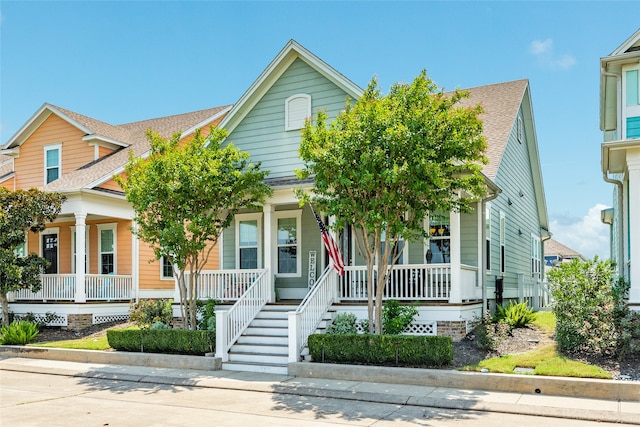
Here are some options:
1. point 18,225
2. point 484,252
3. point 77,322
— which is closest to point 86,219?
point 18,225

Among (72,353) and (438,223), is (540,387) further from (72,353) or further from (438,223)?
(72,353)

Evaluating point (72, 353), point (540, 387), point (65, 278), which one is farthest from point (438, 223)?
point (65, 278)

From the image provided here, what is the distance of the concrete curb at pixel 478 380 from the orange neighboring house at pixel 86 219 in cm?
1013

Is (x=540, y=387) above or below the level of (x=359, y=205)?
below

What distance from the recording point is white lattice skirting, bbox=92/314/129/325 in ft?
63.9

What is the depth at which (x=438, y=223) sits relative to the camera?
15.8 metres

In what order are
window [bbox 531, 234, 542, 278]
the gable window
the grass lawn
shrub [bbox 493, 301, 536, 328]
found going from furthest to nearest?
window [bbox 531, 234, 542, 278] < the gable window < the grass lawn < shrub [bbox 493, 301, 536, 328]

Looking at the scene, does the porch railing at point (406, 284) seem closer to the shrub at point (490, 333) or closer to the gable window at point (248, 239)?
the shrub at point (490, 333)

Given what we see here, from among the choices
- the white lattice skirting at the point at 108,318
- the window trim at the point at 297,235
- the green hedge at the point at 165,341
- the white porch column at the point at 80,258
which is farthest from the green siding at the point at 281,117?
the white lattice skirting at the point at 108,318

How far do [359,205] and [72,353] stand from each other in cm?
827

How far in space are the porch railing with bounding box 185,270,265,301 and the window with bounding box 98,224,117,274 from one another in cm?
686

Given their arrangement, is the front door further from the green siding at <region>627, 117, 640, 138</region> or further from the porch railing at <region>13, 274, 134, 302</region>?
the green siding at <region>627, 117, 640, 138</region>

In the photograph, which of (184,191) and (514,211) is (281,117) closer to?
(184,191)

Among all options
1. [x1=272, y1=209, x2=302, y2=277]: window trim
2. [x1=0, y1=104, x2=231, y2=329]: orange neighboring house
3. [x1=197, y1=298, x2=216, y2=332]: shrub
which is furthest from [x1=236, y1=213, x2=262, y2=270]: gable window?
[x1=0, y1=104, x2=231, y2=329]: orange neighboring house
